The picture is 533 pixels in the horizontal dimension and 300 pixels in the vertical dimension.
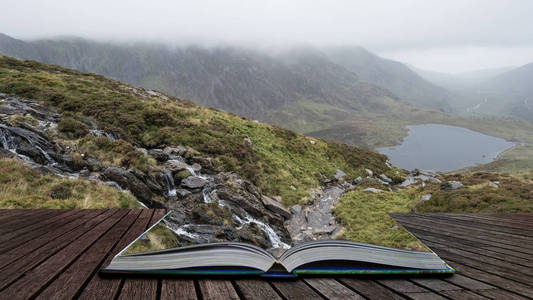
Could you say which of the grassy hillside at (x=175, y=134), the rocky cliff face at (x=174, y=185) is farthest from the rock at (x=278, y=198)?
the rocky cliff face at (x=174, y=185)

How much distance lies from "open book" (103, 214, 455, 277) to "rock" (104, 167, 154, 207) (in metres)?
7.52

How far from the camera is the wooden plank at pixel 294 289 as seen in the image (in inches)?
65.5

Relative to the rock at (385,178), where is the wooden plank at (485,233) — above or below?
above

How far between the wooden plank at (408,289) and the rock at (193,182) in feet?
33.2

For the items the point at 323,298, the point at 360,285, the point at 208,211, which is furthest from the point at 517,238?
the point at 208,211

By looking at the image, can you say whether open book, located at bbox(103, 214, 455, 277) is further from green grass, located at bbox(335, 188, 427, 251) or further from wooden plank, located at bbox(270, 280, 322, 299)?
green grass, located at bbox(335, 188, 427, 251)

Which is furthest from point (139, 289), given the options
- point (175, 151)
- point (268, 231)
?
point (175, 151)

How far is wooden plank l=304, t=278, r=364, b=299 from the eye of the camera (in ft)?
5.53

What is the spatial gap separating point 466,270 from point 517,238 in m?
2.31

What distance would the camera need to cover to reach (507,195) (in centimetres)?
1120

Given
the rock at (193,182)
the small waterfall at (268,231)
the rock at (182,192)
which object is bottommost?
the small waterfall at (268,231)

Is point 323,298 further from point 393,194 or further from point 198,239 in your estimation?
point 393,194

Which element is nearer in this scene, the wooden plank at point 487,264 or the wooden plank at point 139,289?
the wooden plank at point 139,289

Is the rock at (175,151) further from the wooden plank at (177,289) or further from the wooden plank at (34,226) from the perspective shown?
the wooden plank at (177,289)
